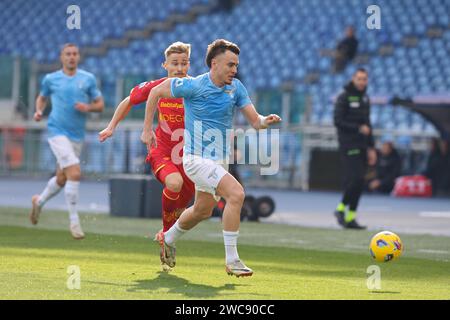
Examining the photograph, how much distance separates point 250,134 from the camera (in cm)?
2677

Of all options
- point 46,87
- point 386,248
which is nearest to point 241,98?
point 386,248

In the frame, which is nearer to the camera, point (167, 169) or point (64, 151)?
point (167, 169)

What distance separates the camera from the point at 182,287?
8.87 metres

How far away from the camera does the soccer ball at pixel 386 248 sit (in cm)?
1098

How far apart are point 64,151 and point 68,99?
72cm

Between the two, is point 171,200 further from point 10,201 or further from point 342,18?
point 342,18

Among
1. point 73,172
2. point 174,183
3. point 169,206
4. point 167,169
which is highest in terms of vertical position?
point 167,169

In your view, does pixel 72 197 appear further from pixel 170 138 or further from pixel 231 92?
pixel 231 92

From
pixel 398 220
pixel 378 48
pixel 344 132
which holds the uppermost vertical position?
pixel 378 48

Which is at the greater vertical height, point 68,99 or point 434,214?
point 68,99

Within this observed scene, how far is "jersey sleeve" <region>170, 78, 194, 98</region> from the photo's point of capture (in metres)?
9.84

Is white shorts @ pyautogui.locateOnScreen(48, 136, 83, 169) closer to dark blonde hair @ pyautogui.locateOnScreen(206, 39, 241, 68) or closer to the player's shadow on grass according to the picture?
dark blonde hair @ pyautogui.locateOnScreen(206, 39, 241, 68)
